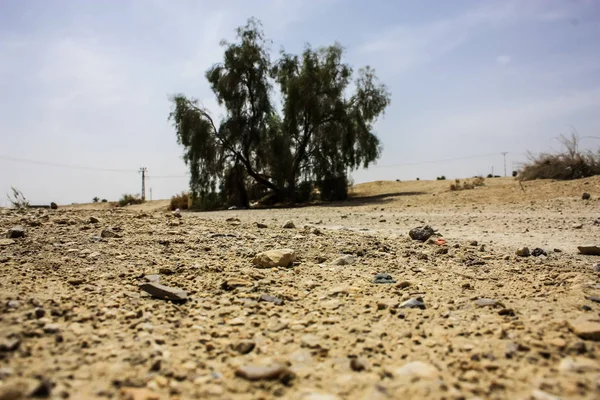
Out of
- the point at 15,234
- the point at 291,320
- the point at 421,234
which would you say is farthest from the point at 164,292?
the point at 421,234

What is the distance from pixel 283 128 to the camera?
2372 centimetres

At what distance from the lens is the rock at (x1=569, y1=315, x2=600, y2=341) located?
101 inches

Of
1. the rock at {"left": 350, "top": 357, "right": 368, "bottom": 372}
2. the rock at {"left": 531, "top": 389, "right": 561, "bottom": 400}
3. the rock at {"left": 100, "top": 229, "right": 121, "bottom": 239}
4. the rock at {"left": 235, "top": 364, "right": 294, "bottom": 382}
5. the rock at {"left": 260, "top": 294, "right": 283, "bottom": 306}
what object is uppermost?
the rock at {"left": 100, "top": 229, "right": 121, "bottom": 239}

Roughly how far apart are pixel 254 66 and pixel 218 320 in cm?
2226

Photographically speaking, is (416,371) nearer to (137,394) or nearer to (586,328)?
(586,328)

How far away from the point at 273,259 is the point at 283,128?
19.6 metres

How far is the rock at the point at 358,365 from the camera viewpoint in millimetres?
2287

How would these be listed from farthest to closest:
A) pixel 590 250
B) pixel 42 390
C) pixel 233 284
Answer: pixel 590 250, pixel 233 284, pixel 42 390

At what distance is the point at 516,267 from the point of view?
4.92 metres

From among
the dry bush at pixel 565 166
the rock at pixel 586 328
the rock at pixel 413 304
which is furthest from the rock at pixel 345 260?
the dry bush at pixel 565 166

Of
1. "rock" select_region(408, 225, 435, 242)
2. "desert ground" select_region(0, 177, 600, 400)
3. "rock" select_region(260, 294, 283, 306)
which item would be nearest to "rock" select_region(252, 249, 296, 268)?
"desert ground" select_region(0, 177, 600, 400)

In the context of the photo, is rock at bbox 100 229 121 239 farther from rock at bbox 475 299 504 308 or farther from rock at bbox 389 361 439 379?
rock at bbox 389 361 439 379

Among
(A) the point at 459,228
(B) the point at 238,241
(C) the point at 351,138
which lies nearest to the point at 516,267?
(B) the point at 238,241

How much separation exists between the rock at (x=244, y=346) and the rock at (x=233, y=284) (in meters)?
1.16
